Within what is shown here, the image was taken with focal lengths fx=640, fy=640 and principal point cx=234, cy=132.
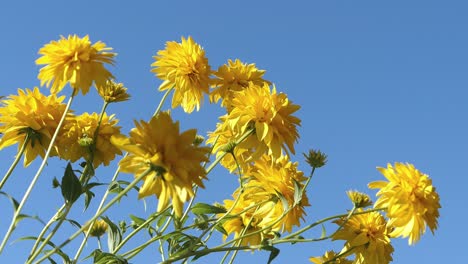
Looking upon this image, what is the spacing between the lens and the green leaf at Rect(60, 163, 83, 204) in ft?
8.39

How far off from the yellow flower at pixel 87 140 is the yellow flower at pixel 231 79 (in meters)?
0.68

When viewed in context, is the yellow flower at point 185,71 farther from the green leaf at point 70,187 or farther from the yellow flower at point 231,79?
the green leaf at point 70,187

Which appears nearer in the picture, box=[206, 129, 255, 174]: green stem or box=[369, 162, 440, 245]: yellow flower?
box=[206, 129, 255, 174]: green stem

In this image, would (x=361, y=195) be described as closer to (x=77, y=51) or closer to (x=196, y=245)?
(x=196, y=245)

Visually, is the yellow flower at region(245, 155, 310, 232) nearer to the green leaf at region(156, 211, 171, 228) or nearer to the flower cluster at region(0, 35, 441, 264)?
the flower cluster at region(0, 35, 441, 264)

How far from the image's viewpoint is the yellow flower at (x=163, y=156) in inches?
84.7

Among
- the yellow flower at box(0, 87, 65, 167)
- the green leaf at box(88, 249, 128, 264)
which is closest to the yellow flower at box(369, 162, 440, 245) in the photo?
the green leaf at box(88, 249, 128, 264)

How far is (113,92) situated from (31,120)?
1.30 ft

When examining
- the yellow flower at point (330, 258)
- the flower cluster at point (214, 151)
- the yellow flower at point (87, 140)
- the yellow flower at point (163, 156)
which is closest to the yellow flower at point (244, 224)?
the flower cluster at point (214, 151)

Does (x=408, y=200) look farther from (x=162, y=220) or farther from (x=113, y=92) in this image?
(x=113, y=92)

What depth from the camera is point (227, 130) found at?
3518mm

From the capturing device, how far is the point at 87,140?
299 centimetres

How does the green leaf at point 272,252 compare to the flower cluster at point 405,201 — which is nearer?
the green leaf at point 272,252

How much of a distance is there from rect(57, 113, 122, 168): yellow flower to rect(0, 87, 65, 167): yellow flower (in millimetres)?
74
